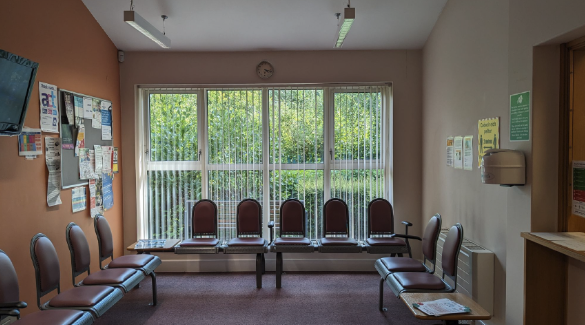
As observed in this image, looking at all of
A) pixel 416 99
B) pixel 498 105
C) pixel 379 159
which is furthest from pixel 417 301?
pixel 416 99

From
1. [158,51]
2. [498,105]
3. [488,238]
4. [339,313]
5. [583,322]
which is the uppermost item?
[158,51]

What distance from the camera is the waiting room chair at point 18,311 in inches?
108

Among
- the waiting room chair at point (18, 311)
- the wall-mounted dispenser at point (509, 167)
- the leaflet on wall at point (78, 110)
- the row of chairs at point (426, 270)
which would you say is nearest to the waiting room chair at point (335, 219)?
the row of chairs at point (426, 270)

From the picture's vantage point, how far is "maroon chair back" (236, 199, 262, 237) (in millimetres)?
5371

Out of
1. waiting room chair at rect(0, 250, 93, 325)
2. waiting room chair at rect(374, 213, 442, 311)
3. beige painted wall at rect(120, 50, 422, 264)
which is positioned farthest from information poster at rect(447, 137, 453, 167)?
waiting room chair at rect(0, 250, 93, 325)

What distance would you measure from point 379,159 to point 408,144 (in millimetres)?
472

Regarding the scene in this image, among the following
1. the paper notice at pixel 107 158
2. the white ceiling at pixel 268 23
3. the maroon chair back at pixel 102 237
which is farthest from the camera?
the paper notice at pixel 107 158

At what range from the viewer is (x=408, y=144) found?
5.66 m

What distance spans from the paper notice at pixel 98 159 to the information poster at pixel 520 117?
4.53 meters

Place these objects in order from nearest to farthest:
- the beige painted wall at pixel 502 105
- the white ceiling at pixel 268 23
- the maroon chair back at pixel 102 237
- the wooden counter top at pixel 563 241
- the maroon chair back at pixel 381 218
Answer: the wooden counter top at pixel 563 241 → the beige painted wall at pixel 502 105 → the maroon chair back at pixel 102 237 → the white ceiling at pixel 268 23 → the maroon chair back at pixel 381 218

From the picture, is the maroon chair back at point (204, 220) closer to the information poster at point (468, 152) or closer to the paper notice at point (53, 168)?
the paper notice at point (53, 168)

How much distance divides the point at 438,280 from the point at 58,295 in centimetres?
333

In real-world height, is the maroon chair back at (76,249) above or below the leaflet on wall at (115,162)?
below

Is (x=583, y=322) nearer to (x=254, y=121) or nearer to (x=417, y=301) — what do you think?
(x=417, y=301)
